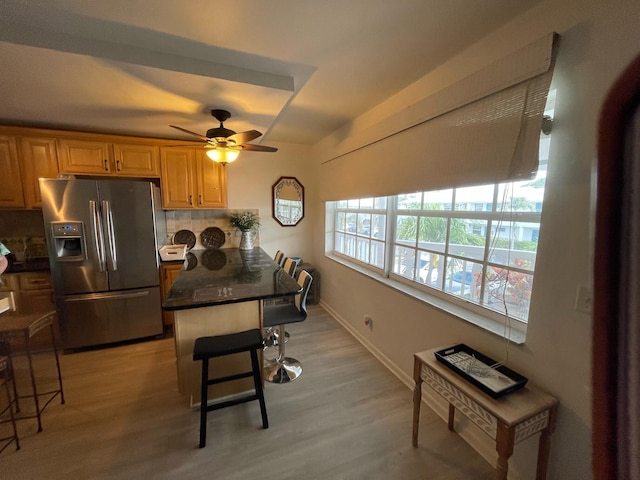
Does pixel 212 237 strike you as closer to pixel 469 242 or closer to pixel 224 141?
pixel 224 141

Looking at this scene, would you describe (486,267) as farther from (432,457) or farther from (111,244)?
(111,244)

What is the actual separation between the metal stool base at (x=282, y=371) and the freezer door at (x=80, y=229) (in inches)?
74.2

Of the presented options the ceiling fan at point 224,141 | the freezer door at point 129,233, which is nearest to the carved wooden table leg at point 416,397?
the ceiling fan at point 224,141

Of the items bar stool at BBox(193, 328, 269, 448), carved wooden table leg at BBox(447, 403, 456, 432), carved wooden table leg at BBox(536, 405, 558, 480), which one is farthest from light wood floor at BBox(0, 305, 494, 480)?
carved wooden table leg at BBox(536, 405, 558, 480)

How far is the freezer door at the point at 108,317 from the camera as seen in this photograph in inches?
103

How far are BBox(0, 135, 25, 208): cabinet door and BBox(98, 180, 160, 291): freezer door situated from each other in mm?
895

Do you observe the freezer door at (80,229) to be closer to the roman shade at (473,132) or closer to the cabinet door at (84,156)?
the cabinet door at (84,156)

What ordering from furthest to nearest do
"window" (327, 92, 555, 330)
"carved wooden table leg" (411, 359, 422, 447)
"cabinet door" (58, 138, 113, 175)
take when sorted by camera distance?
"cabinet door" (58, 138, 113, 175) → "carved wooden table leg" (411, 359, 422, 447) → "window" (327, 92, 555, 330)

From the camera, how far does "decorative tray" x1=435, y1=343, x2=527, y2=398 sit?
1292 mm

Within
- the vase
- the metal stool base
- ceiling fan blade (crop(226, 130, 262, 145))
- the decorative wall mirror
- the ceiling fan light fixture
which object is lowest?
the metal stool base

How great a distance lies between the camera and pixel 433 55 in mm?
1720

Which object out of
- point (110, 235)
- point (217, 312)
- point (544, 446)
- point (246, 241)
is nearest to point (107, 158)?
point (110, 235)

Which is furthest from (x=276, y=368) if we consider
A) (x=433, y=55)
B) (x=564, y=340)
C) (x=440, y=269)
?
(x=433, y=55)

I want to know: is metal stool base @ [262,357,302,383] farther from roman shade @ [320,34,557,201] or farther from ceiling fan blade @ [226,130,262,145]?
ceiling fan blade @ [226,130,262,145]
